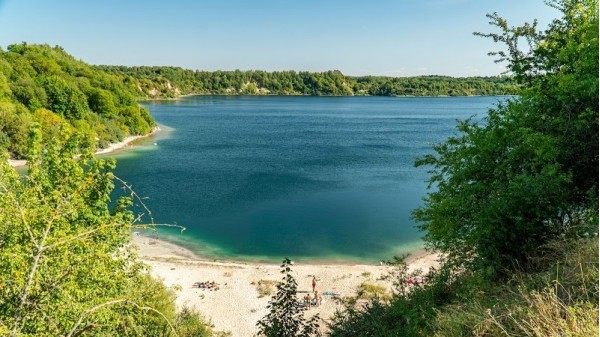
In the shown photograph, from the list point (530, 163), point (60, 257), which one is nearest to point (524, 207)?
point (530, 163)

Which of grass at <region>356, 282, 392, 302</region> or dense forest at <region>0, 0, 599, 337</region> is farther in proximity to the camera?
grass at <region>356, 282, 392, 302</region>

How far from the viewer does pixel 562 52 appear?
9.82 m

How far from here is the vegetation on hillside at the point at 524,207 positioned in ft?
20.7

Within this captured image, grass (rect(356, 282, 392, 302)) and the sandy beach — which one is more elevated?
grass (rect(356, 282, 392, 302))

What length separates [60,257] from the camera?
5.36 meters

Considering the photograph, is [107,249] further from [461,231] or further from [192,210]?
[192,210]

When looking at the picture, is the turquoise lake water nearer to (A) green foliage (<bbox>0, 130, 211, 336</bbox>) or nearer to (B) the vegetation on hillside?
(B) the vegetation on hillside

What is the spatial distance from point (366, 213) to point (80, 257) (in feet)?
95.9

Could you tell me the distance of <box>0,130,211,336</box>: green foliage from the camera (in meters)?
4.70

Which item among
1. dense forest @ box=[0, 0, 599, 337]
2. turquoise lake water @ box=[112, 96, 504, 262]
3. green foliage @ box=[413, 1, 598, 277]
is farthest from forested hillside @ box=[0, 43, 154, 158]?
green foliage @ box=[413, 1, 598, 277]

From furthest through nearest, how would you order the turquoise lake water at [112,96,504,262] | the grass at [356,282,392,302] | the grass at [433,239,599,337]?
the turquoise lake water at [112,96,504,262] → the grass at [356,282,392,302] → the grass at [433,239,599,337]

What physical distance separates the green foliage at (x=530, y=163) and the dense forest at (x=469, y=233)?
3cm

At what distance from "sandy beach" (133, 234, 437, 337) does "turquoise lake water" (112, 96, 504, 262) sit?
172 cm

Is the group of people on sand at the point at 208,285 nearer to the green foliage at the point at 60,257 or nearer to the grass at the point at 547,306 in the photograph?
the green foliage at the point at 60,257
